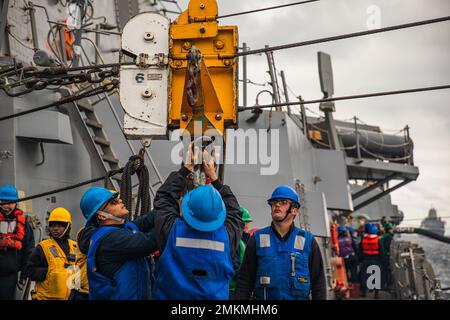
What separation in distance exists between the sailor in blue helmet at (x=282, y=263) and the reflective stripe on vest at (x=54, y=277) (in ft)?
6.36

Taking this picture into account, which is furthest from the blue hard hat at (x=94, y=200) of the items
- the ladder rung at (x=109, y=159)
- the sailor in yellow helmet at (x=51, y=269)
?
the ladder rung at (x=109, y=159)

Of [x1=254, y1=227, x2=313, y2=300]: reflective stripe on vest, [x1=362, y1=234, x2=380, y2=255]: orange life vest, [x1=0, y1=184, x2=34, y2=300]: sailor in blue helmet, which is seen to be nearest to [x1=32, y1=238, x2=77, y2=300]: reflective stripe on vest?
[x1=0, y1=184, x2=34, y2=300]: sailor in blue helmet

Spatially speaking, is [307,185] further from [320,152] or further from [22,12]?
[22,12]

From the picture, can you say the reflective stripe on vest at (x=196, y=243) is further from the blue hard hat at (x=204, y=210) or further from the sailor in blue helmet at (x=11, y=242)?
the sailor in blue helmet at (x=11, y=242)

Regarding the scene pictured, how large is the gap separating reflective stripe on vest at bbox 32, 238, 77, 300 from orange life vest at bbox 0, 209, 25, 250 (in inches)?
26.4

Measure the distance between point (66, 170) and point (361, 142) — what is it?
1201 centimetres

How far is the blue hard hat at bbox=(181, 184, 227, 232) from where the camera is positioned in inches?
156

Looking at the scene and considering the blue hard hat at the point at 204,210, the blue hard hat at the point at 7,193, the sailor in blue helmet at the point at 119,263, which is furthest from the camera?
the blue hard hat at the point at 7,193

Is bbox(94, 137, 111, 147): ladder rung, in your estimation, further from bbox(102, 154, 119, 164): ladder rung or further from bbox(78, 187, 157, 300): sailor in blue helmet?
bbox(78, 187, 157, 300): sailor in blue helmet

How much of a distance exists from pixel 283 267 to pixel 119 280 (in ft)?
4.09

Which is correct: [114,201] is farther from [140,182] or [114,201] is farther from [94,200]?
[140,182]

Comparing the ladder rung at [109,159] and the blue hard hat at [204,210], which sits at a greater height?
the ladder rung at [109,159]

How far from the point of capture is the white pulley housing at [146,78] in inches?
219
